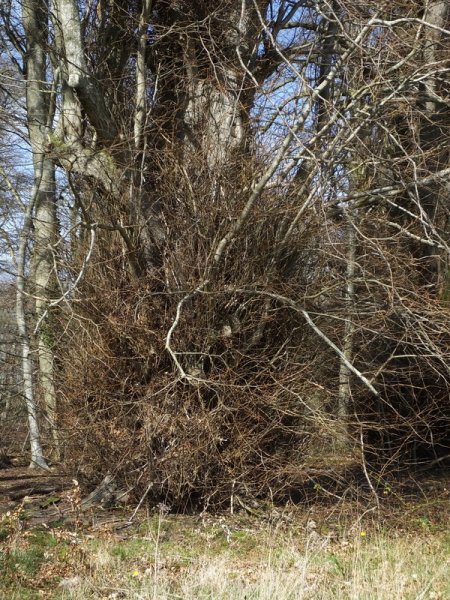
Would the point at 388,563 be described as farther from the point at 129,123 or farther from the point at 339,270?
the point at 129,123

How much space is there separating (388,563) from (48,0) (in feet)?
33.0

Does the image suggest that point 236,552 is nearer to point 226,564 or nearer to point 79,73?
point 226,564

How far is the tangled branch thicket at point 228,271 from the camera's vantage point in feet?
25.7

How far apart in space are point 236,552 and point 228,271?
9.56 feet

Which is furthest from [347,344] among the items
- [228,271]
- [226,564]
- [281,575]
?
[281,575]

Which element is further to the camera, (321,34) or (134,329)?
(321,34)

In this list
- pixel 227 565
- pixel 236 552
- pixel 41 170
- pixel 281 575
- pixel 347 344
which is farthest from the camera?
pixel 41 170

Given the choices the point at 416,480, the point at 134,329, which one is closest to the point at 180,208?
the point at 134,329

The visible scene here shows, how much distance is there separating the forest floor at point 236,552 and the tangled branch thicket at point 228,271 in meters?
0.53

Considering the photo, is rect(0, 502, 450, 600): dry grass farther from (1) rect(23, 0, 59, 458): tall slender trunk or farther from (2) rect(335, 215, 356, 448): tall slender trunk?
(1) rect(23, 0, 59, 458): tall slender trunk

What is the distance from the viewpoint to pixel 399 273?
8508 mm

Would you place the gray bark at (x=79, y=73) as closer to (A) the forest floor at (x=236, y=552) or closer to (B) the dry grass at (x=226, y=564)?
(A) the forest floor at (x=236, y=552)

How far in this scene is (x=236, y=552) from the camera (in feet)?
20.9

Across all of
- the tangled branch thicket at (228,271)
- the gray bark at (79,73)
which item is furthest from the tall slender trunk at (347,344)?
the gray bark at (79,73)
